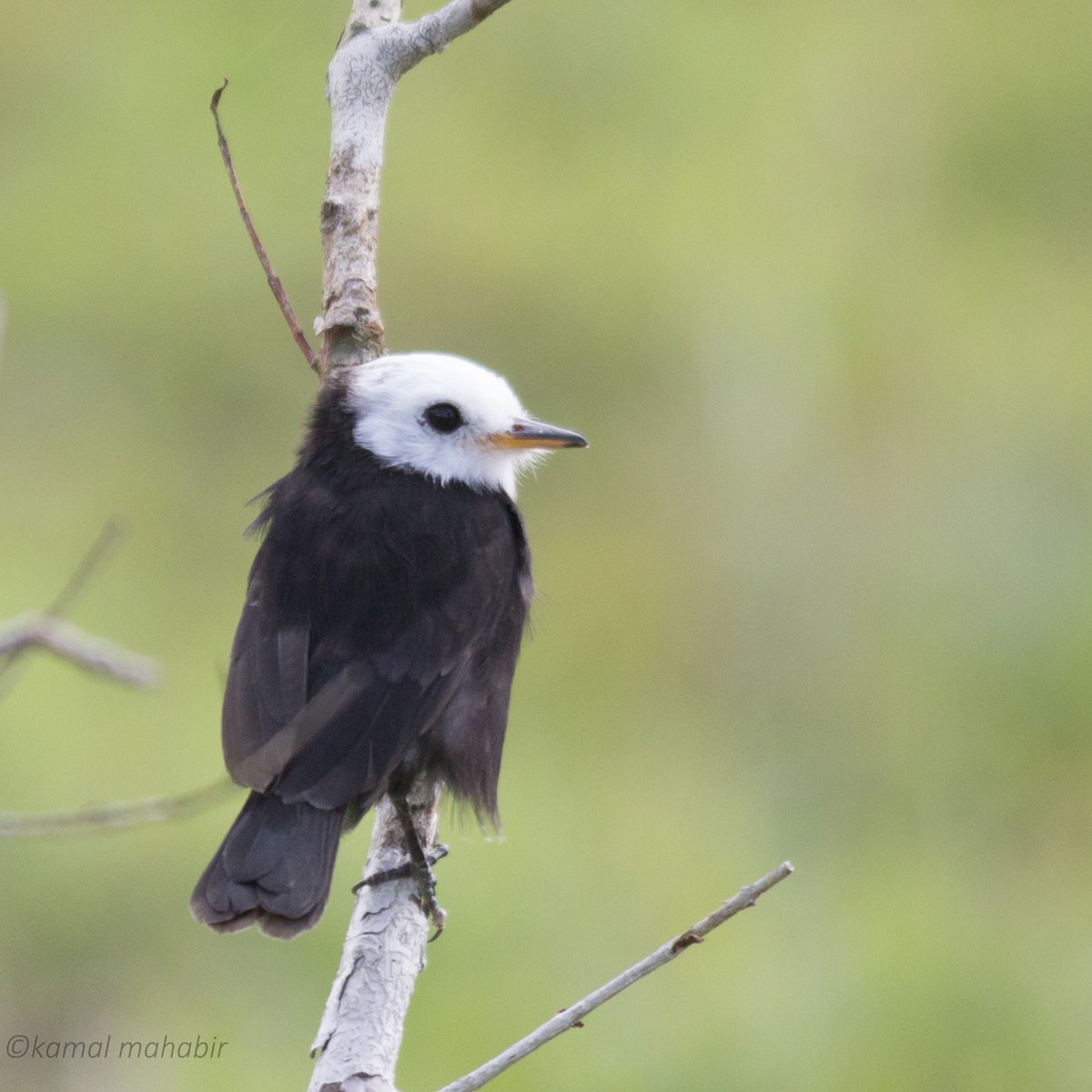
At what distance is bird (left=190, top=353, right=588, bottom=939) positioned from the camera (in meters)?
4.07

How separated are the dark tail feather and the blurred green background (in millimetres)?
3196

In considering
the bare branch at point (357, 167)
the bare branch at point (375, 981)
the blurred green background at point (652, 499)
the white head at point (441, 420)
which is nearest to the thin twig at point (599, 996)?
the bare branch at point (375, 981)

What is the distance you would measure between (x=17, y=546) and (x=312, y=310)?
7.62 feet

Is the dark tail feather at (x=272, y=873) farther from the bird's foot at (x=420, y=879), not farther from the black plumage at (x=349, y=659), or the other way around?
the bird's foot at (x=420, y=879)

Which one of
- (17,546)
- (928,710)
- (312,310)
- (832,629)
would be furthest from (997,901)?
(17,546)

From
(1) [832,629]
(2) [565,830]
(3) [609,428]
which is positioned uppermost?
(3) [609,428]

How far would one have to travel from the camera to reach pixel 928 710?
32.0 feet

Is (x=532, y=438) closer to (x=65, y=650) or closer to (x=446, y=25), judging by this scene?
(x=446, y=25)

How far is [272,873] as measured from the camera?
3.95 meters

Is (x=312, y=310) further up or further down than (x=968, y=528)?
further up

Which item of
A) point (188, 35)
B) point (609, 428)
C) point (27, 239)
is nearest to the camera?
point (609, 428)

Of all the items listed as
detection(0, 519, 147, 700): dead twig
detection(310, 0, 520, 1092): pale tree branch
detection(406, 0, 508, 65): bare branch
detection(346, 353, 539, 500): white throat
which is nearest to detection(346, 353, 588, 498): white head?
detection(346, 353, 539, 500): white throat

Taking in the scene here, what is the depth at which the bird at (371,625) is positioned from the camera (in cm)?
407

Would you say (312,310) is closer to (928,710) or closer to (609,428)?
(609,428)
